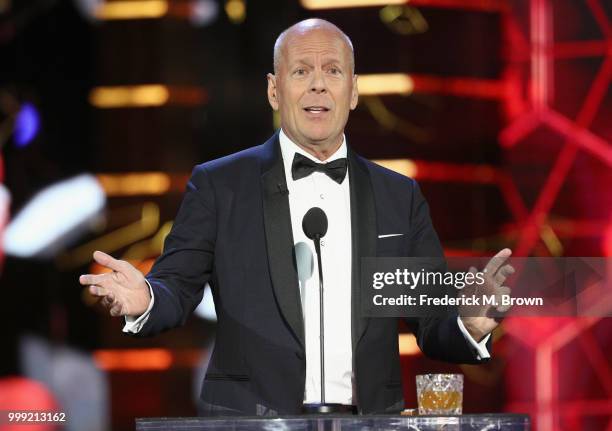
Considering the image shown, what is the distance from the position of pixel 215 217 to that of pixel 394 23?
2.15 m

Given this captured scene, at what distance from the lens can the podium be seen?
67.4 inches

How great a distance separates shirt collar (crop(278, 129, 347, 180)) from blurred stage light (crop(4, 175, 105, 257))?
1925 millimetres

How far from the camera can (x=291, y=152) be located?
2.52 metres

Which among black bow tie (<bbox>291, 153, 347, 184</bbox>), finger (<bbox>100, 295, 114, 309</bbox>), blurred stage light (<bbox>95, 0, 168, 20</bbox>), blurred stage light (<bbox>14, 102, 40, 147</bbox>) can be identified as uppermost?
blurred stage light (<bbox>95, 0, 168, 20</bbox>)

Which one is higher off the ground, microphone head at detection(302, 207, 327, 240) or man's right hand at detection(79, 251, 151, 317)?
microphone head at detection(302, 207, 327, 240)

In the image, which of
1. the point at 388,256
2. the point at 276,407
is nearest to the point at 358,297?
the point at 388,256

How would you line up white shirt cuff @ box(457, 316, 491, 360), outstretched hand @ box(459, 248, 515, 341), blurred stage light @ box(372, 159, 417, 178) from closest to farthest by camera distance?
outstretched hand @ box(459, 248, 515, 341)
white shirt cuff @ box(457, 316, 491, 360)
blurred stage light @ box(372, 159, 417, 178)

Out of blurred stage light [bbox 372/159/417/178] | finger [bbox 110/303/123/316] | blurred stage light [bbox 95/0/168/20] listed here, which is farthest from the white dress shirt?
blurred stage light [bbox 95/0/168/20]

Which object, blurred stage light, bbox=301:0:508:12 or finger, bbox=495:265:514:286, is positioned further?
blurred stage light, bbox=301:0:508:12

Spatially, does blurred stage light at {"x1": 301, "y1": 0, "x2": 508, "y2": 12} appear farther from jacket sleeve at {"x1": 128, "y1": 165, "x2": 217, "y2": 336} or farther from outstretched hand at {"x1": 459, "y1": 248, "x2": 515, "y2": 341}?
outstretched hand at {"x1": 459, "y1": 248, "x2": 515, "y2": 341}

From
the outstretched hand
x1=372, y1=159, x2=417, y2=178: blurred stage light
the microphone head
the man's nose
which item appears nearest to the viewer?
the outstretched hand

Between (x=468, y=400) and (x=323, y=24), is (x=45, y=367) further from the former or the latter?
(x=323, y=24)

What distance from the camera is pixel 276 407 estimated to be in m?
2.21

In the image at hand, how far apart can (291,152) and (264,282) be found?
1.22ft
